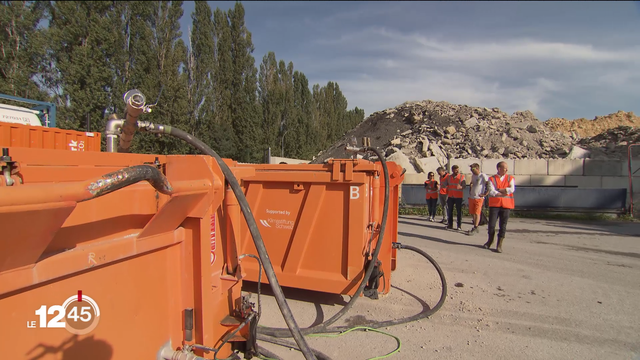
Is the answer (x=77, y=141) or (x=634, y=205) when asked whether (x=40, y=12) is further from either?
(x=634, y=205)

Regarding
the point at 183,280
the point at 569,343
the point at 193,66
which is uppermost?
the point at 193,66

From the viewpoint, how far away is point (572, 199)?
1077 centimetres

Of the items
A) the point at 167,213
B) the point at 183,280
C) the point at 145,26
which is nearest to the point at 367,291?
the point at 183,280

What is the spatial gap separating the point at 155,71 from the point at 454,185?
18.1 meters

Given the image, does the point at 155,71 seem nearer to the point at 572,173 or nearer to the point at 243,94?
the point at 243,94

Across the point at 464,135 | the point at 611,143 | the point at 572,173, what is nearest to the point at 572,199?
the point at 572,173

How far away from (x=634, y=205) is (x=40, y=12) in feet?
93.8

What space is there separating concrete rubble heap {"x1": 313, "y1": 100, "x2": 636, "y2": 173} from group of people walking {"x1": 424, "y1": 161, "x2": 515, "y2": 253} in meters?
5.46

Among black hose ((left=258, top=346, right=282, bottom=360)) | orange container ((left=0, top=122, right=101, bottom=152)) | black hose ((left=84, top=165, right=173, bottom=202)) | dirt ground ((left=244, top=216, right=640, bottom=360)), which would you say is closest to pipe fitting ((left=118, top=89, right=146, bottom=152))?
black hose ((left=84, top=165, right=173, bottom=202))

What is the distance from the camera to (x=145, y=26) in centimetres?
1973

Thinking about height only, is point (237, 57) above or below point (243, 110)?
above

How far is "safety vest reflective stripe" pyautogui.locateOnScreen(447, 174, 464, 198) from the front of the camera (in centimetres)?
832

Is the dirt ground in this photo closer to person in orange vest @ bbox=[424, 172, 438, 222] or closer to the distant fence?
person in orange vest @ bbox=[424, 172, 438, 222]

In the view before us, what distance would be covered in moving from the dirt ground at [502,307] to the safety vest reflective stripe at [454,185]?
5.97 feet
